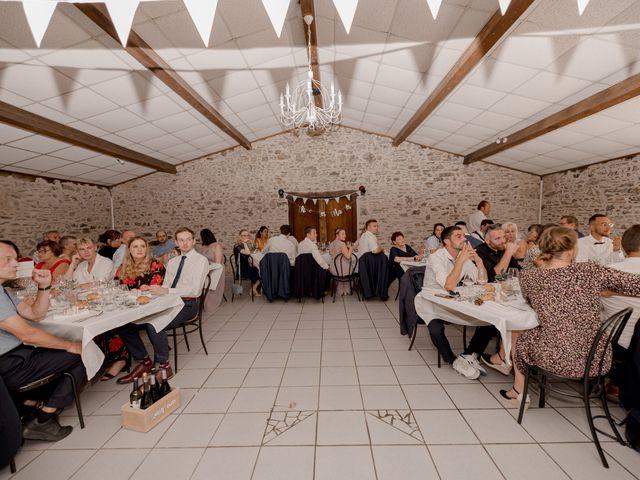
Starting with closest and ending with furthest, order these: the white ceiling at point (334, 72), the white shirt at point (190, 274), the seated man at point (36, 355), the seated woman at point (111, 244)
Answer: the seated man at point (36, 355), the white ceiling at point (334, 72), the white shirt at point (190, 274), the seated woman at point (111, 244)

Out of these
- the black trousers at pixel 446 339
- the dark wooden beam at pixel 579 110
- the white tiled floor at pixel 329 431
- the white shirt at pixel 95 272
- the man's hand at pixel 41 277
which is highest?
the dark wooden beam at pixel 579 110

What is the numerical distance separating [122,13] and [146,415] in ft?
8.34

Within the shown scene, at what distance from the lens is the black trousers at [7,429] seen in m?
1.61

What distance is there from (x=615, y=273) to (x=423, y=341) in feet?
6.40

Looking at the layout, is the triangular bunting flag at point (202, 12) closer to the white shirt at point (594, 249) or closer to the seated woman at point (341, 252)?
the seated woman at point (341, 252)

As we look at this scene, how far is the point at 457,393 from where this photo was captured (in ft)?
7.87

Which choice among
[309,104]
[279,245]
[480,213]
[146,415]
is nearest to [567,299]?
[146,415]

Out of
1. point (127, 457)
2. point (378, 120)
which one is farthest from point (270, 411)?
point (378, 120)

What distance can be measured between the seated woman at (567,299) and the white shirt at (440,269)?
854mm

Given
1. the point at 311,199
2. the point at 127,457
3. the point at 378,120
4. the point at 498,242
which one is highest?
the point at 378,120

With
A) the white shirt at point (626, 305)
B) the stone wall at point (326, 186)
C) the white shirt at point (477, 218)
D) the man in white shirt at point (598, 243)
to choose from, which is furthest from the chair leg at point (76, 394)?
the white shirt at point (477, 218)

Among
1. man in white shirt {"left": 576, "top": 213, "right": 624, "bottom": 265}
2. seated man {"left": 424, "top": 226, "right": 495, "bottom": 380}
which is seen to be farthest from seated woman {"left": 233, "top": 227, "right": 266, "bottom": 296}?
man in white shirt {"left": 576, "top": 213, "right": 624, "bottom": 265}

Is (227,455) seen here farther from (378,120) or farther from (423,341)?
(378,120)

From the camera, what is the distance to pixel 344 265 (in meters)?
5.14
